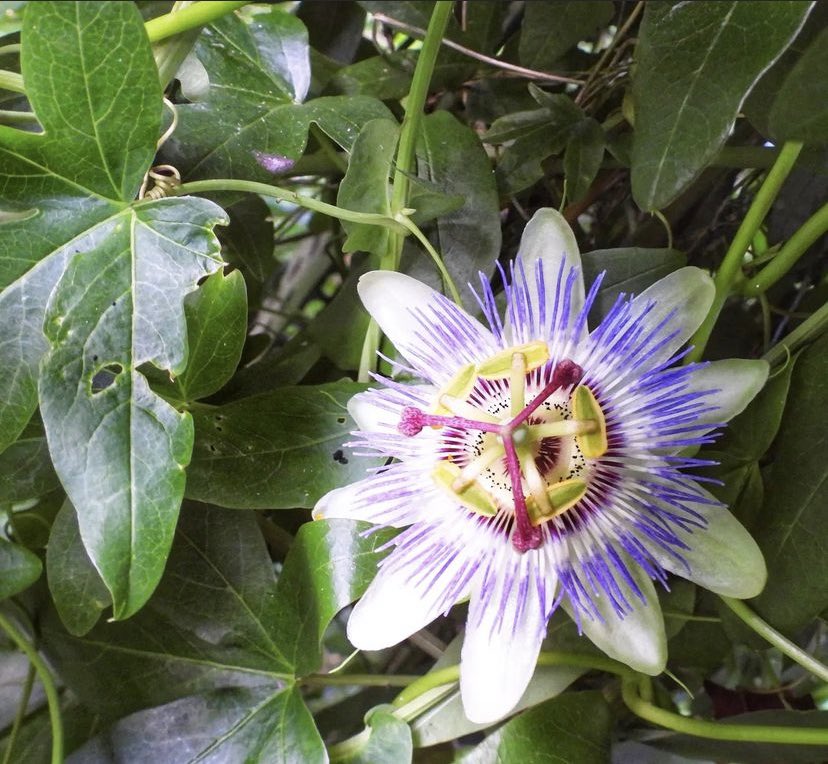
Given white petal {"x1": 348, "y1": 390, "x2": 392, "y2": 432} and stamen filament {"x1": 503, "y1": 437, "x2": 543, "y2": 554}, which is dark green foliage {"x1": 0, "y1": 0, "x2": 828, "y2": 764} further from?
stamen filament {"x1": 503, "y1": 437, "x2": 543, "y2": 554}

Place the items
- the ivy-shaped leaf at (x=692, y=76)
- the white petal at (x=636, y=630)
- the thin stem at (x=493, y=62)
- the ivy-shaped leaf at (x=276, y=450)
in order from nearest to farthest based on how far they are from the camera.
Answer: the ivy-shaped leaf at (x=692, y=76) → the white petal at (x=636, y=630) → the ivy-shaped leaf at (x=276, y=450) → the thin stem at (x=493, y=62)

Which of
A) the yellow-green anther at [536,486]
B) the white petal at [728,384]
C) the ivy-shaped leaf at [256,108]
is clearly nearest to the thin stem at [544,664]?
the yellow-green anther at [536,486]

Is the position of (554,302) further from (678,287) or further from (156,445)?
(156,445)

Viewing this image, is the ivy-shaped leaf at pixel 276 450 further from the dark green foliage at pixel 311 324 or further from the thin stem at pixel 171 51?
the thin stem at pixel 171 51

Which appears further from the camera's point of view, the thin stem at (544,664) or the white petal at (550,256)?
the thin stem at (544,664)

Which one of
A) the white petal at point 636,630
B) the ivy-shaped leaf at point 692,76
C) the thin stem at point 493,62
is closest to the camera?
the ivy-shaped leaf at point 692,76

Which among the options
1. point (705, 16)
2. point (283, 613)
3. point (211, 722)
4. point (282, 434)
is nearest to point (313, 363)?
point (282, 434)
